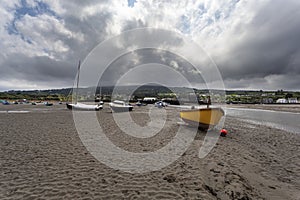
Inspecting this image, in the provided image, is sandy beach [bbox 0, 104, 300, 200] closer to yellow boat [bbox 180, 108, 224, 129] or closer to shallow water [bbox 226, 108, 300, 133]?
yellow boat [bbox 180, 108, 224, 129]

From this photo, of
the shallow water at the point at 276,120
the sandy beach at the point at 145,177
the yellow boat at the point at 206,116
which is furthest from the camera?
the shallow water at the point at 276,120

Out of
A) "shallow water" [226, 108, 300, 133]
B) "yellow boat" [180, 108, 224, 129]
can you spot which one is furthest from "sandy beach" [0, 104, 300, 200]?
"shallow water" [226, 108, 300, 133]

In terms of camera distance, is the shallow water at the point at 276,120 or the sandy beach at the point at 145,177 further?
the shallow water at the point at 276,120

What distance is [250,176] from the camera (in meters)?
5.32

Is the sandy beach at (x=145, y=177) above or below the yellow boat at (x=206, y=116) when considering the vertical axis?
below

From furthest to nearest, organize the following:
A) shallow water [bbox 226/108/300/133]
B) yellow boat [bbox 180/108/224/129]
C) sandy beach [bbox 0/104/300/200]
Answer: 1. shallow water [bbox 226/108/300/133]
2. yellow boat [bbox 180/108/224/129]
3. sandy beach [bbox 0/104/300/200]

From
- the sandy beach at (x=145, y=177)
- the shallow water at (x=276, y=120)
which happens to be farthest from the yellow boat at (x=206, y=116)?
the shallow water at (x=276, y=120)

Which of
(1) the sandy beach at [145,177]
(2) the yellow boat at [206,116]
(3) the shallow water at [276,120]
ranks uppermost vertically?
(2) the yellow boat at [206,116]

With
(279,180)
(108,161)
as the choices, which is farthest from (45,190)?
(279,180)

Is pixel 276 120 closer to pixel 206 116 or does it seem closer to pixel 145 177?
pixel 206 116

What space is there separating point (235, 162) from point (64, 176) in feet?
20.3

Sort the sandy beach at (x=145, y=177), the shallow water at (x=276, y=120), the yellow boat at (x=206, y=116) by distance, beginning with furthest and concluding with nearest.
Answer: the shallow water at (x=276, y=120), the yellow boat at (x=206, y=116), the sandy beach at (x=145, y=177)

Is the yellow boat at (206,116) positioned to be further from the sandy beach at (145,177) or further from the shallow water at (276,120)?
the shallow water at (276,120)

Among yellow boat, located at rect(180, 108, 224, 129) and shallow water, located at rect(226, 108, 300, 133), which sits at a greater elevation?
yellow boat, located at rect(180, 108, 224, 129)
